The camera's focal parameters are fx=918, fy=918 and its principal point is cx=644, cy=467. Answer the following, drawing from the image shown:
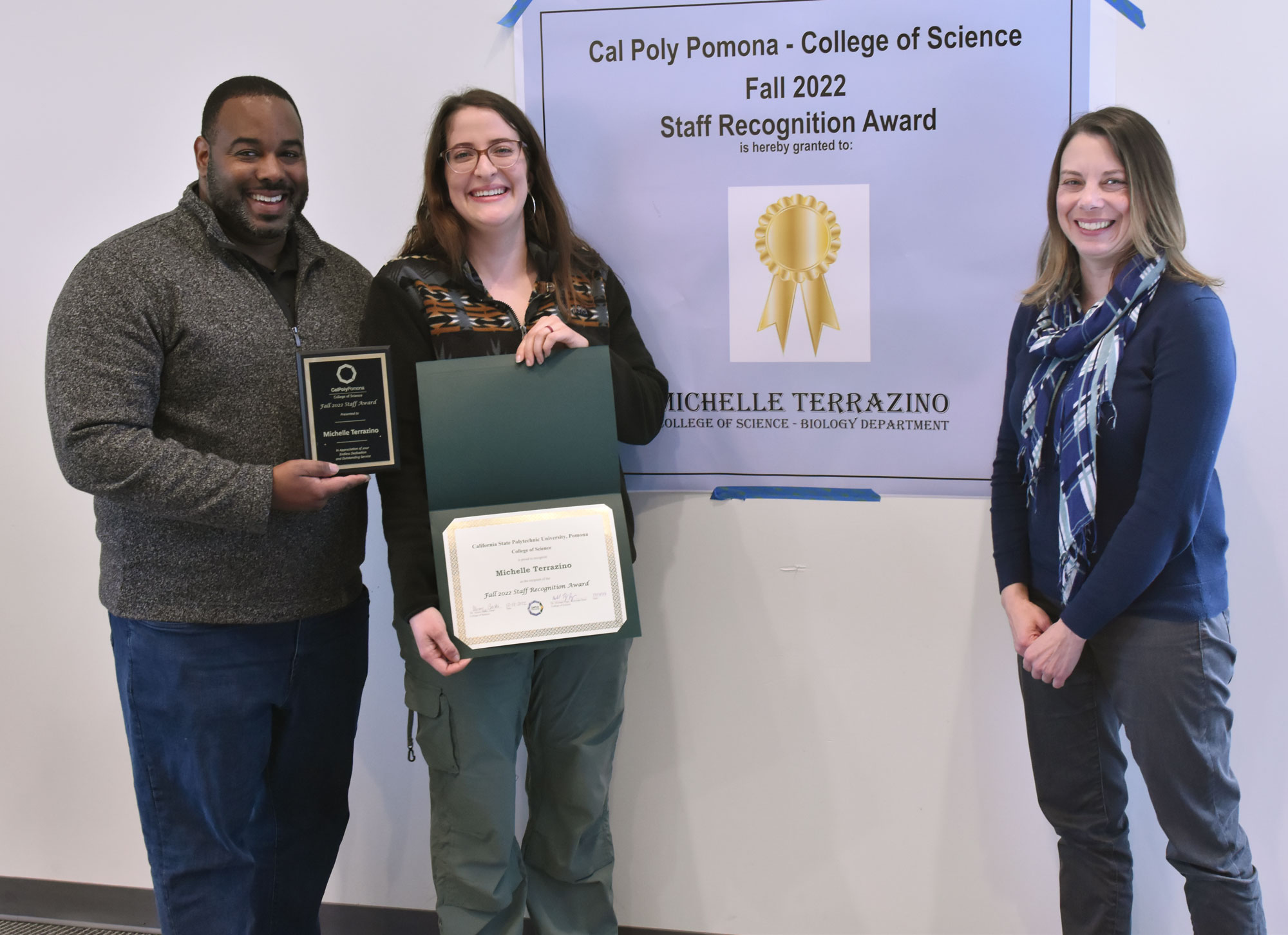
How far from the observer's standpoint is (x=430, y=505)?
1.41 meters

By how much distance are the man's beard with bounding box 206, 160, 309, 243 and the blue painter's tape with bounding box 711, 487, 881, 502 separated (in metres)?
0.91

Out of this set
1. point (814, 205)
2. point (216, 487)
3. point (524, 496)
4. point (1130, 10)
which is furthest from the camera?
point (814, 205)

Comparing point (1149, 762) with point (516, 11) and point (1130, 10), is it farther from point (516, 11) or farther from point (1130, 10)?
point (516, 11)

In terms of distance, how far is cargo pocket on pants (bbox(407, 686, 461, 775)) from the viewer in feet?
4.86

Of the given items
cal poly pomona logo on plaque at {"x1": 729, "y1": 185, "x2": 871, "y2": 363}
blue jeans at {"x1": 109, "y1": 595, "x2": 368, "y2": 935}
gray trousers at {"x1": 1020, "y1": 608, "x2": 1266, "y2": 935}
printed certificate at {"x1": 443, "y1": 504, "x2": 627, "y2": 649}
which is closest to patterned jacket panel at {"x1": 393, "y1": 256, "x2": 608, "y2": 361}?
printed certificate at {"x1": 443, "y1": 504, "x2": 627, "y2": 649}

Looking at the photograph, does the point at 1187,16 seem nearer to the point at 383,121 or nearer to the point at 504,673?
the point at 383,121

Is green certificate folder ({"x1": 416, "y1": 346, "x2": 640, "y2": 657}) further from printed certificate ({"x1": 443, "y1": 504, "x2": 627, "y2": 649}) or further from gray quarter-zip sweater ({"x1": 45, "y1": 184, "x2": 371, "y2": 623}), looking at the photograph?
gray quarter-zip sweater ({"x1": 45, "y1": 184, "x2": 371, "y2": 623})

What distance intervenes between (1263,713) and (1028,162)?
1109 millimetres

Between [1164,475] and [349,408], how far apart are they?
1.13 metres

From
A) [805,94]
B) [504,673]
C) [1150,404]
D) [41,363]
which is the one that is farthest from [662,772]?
[41,363]

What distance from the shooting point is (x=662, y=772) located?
191cm

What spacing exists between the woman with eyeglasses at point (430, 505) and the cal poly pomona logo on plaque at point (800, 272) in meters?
0.25

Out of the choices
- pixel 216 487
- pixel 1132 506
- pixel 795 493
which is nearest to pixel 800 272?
pixel 795 493

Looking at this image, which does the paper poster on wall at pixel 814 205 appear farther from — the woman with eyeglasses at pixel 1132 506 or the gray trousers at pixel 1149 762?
the gray trousers at pixel 1149 762
